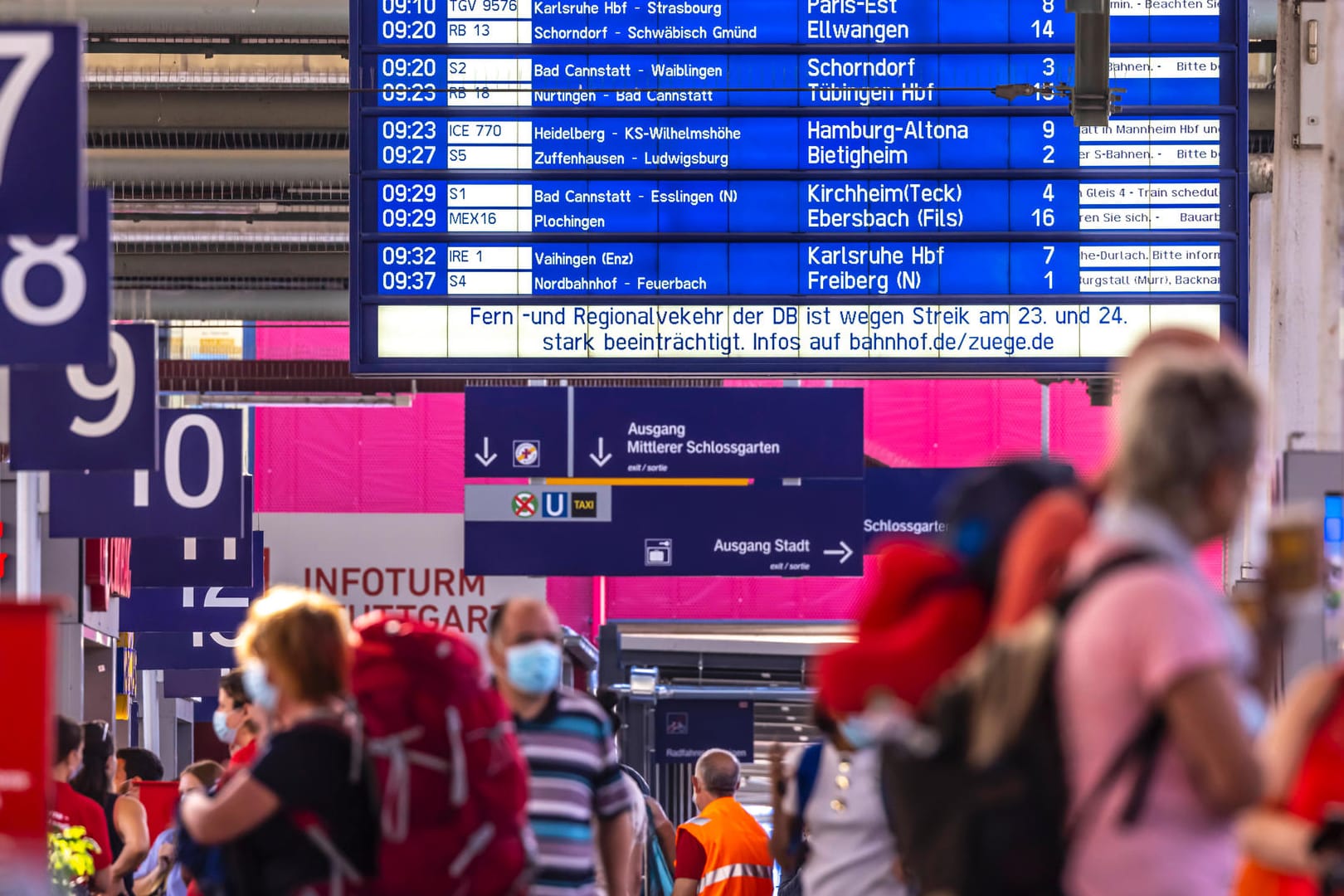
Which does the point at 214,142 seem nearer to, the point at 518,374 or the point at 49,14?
the point at 49,14

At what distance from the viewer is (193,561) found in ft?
54.3

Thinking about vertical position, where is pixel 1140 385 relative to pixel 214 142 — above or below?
below

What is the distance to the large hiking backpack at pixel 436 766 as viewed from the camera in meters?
5.04

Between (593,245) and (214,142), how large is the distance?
530cm

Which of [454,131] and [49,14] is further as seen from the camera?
[49,14]

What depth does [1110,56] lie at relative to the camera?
1016cm

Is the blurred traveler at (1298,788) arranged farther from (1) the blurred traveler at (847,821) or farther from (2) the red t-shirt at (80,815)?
(2) the red t-shirt at (80,815)

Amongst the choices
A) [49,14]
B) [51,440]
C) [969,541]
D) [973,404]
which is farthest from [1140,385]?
[973,404]

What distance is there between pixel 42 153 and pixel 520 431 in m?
4.94

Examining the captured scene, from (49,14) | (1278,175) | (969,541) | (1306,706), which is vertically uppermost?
(49,14)

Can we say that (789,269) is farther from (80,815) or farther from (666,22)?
(80,815)

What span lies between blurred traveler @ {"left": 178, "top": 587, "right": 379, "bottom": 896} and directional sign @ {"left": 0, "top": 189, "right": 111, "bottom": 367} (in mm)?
3132

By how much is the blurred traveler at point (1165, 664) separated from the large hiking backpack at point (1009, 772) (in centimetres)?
1

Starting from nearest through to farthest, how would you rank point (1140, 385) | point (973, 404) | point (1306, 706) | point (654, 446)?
point (1140, 385) < point (1306, 706) < point (654, 446) < point (973, 404)
